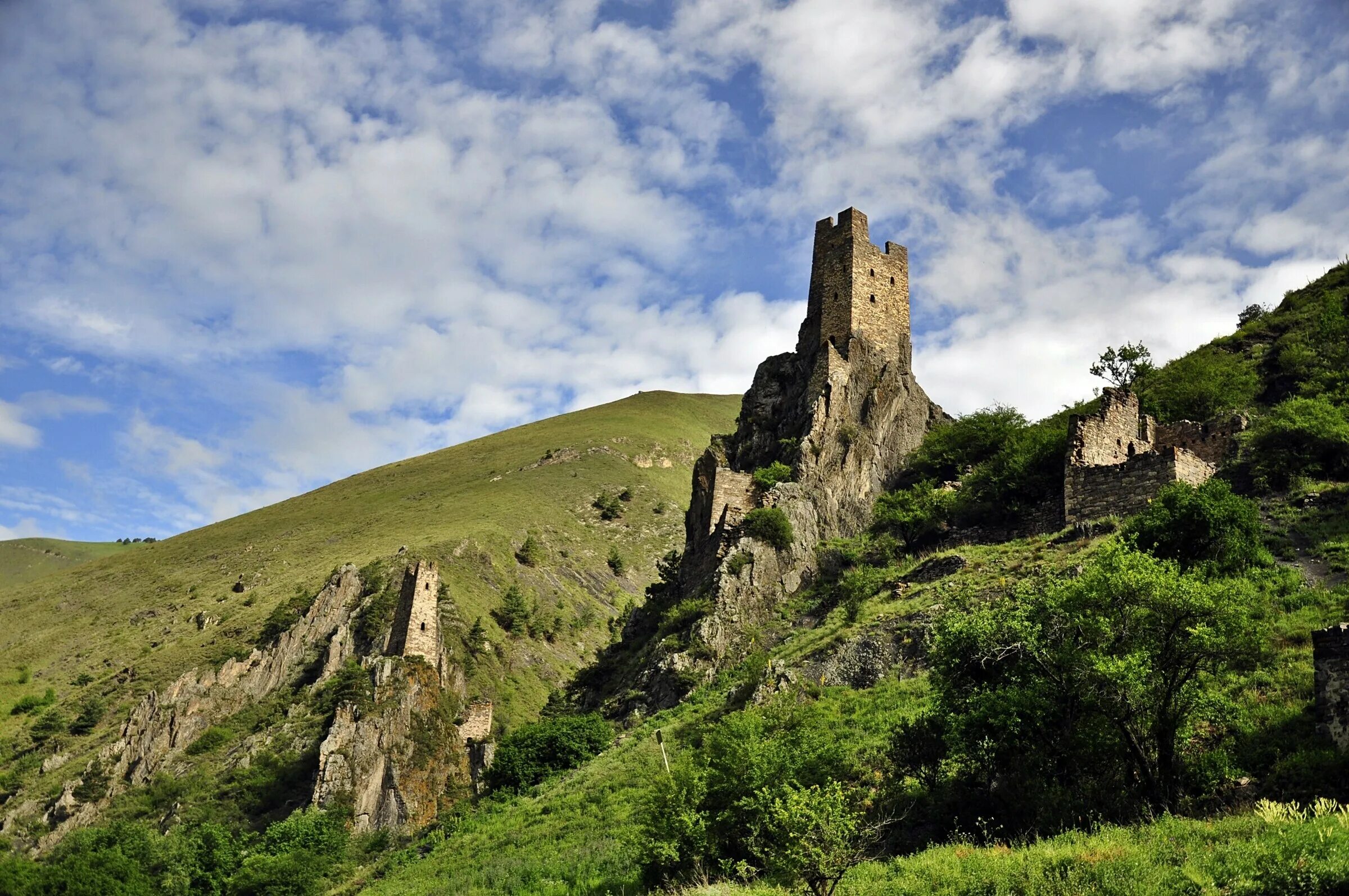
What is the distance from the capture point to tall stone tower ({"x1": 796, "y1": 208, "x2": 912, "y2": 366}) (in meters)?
58.0

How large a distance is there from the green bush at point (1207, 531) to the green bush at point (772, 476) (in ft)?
74.3

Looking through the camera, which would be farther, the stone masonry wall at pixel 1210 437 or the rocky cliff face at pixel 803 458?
the rocky cliff face at pixel 803 458

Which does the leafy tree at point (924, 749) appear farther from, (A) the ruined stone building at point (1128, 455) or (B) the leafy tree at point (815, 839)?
(A) the ruined stone building at point (1128, 455)

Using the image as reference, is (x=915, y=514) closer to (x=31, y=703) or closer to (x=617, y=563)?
(x=617, y=563)

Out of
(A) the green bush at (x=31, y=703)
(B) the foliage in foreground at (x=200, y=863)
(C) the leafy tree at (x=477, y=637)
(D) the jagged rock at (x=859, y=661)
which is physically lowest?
(B) the foliage in foreground at (x=200, y=863)

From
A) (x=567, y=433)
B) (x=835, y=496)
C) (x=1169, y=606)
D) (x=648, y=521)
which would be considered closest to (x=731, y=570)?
(x=835, y=496)

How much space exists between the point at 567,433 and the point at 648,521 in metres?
34.4

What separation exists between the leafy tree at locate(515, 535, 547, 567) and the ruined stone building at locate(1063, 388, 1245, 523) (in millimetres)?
58374

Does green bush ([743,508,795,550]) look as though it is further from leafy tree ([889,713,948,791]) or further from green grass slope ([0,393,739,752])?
green grass slope ([0,393,739,752])

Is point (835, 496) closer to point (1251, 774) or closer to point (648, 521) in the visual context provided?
point (1251, 774)

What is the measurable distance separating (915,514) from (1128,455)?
922cm

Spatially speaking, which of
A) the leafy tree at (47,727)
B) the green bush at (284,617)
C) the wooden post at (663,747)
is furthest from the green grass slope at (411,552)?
the wooden post at (663,747)

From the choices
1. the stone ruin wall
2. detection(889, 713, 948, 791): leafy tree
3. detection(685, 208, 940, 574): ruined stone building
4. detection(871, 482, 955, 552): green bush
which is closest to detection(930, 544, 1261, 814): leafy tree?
detection(889, 713, 948, 791): leafy tree

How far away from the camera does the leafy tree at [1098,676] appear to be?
63.5ft
